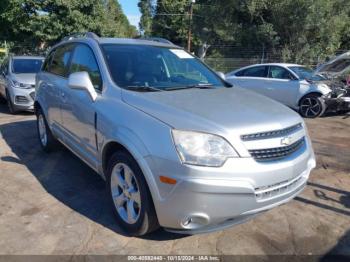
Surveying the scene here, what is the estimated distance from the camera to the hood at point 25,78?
355 inches

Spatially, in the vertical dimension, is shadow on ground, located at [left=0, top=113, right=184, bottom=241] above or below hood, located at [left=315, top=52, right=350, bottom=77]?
below

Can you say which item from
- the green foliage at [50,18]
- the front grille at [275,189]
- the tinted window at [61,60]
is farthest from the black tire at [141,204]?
the green foliage at [50,18]

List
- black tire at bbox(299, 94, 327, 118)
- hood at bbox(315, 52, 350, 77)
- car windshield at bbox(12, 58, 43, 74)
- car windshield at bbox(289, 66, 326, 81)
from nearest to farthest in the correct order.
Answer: hood at bbox(315, 52, 350, 77)
black tire at bbox(299, 94, 327, 118)
car windshield at bbox(289, 66, 326, 81)
car windshield at bbox(12, 58, 43, 74)

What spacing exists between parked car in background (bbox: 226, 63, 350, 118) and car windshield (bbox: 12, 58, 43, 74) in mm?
5469

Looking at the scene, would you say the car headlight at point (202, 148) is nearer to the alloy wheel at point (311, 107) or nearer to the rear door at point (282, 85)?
the alloy wheel at point (311, 107)

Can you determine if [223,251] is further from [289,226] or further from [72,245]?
[72,245]

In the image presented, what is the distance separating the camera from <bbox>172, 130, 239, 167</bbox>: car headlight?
2.73 m

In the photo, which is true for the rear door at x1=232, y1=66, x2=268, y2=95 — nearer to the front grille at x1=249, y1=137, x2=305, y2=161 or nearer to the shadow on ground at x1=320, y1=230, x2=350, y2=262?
the shadow on ground at x1=320, y1=230, x2=350, y2=262

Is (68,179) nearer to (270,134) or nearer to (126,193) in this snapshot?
(126,193)

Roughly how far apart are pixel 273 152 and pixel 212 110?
0.62m

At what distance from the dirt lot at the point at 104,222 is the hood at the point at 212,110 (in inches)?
41.8

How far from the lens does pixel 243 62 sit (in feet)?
71.3

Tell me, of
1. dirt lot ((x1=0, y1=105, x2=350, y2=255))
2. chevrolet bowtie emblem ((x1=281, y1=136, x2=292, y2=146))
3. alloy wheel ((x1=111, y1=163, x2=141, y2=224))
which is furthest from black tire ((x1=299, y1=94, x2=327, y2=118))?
alloy wheel ((x1=111, y1=163, x2=141, y2=224))

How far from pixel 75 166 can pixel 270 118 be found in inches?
124
